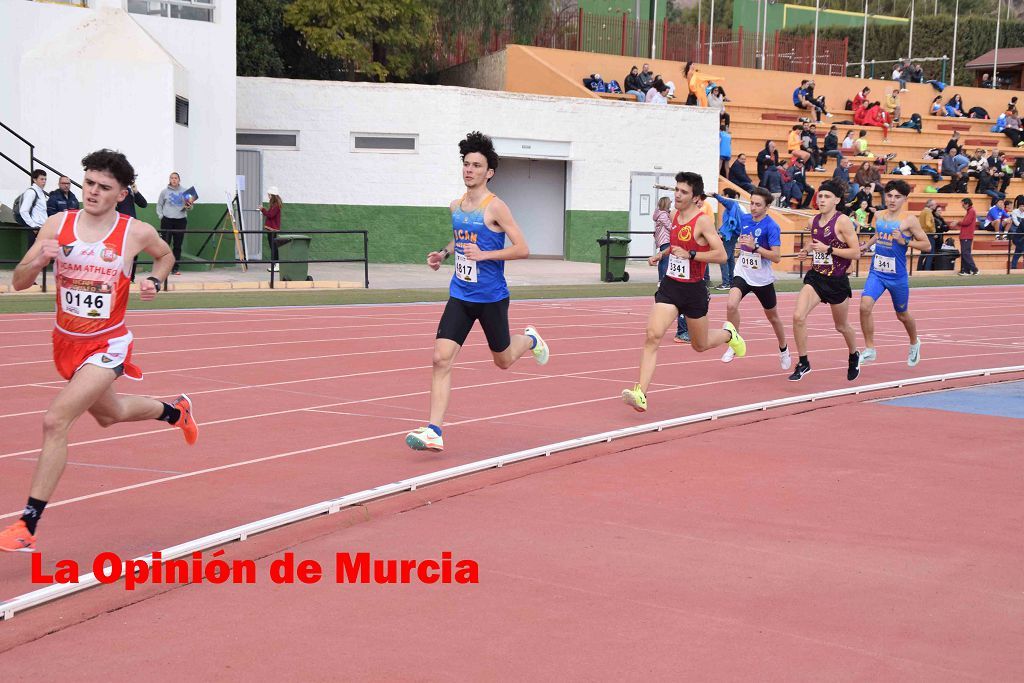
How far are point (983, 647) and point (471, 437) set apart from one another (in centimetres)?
500

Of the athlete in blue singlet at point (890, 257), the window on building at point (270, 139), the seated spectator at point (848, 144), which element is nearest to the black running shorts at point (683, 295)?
the athlete in blue singlet at point (890, 257)

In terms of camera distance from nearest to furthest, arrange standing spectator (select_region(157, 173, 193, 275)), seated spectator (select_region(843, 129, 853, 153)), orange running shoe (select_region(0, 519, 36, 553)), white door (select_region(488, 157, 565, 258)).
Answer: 1. orange running shoe (select_region(0, 519, 36, 553))
2. standing spectator (select_region(157, 173, 193, 275))
3. white door (select_region(488, 157, 565, 258))
4. seated spectator (select_region(843, 129, 853, 153))

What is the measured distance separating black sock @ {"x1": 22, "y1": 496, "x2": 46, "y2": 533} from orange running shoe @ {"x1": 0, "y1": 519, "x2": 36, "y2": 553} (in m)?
0.02

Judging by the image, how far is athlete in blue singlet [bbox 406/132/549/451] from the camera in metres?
8.55

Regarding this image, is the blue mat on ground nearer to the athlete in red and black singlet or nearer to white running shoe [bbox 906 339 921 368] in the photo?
white running shoe [bbox 906 339 921 368]

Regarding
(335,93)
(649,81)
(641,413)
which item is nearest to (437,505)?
(641,413)

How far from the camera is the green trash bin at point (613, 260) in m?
27.2

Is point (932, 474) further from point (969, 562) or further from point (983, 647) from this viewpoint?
point (983, 647)

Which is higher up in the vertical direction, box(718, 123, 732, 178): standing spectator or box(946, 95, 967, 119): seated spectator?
box(946, 95, 967, 119): seated spectator

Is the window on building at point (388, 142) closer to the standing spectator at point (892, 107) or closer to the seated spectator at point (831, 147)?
the seated spectator at point (831, 147)

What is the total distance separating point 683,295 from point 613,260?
16.9m

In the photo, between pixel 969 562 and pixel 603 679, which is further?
pixel 969 562

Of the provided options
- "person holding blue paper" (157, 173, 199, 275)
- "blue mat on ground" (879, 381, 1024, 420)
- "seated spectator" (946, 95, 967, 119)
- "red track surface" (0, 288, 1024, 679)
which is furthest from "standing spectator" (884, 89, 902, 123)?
"red track surface" (0, 288, 1024, 679)

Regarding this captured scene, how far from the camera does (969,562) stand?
6145 millimetres
